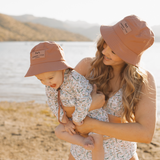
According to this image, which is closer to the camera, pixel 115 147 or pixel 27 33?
pixel 115 147

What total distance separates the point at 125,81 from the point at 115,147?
2.33 ft

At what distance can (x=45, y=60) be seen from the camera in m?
1.84

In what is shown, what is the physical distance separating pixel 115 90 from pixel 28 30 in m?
128

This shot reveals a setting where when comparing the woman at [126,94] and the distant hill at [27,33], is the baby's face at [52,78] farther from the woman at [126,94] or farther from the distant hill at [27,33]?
the distant hill at [27,33]

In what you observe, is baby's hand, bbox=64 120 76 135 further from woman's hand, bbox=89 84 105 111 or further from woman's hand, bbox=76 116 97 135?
woman's hand, bbox=89 84 105 111

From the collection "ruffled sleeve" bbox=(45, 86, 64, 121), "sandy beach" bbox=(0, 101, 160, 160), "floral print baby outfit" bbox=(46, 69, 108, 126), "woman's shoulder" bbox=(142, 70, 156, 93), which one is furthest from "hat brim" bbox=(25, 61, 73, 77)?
"sandy beach" bbox=(0, 101, 160, 160)

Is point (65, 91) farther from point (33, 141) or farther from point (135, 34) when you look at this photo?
point (33, 141)

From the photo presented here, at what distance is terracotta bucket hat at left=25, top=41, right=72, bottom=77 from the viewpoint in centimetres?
182

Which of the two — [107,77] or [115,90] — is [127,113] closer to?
[115,90]

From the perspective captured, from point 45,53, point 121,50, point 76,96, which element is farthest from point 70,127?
point 121,50

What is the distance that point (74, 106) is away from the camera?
82.4 inches

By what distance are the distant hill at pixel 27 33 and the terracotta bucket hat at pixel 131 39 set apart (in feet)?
364

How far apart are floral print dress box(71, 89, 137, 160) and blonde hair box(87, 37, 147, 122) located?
0.23 feet

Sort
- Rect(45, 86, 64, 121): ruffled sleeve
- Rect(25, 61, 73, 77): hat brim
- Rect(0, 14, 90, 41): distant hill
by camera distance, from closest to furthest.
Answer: Rect(25, 61, 73, 77): hat brim < Rect(45, 86, 64, 121): ruffled sleeve < Rect(0, 14, 90, 41): distant hill
